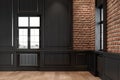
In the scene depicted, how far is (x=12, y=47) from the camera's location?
12.0 m

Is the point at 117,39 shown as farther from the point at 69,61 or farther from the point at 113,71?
the point at 69,61

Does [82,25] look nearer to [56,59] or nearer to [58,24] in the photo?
[58,24]

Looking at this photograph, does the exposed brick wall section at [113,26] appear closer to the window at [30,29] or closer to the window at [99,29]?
the window at [99,29]

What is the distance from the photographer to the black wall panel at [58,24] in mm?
12070

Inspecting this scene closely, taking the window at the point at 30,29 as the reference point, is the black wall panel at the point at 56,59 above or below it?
below

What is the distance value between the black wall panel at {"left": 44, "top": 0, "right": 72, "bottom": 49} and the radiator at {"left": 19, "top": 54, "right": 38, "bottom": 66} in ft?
2.50

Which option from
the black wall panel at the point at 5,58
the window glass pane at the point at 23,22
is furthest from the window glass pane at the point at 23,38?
the black wall panel at the point at 5,58

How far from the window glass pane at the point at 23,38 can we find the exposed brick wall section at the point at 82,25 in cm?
210

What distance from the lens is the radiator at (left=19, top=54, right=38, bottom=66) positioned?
11922 mm

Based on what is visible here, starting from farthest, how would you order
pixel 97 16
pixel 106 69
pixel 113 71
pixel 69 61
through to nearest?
pixel 69 61 → pixel 97 16 → pixel 106 69 → pixel 113 71

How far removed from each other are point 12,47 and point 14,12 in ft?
5.00

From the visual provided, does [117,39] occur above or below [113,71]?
above

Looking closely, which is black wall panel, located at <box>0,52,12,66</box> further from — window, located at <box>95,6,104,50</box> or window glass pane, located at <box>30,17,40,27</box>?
window, located at <box>95,6,104,50</box>

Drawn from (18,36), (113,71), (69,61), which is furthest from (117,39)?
(18,36)
